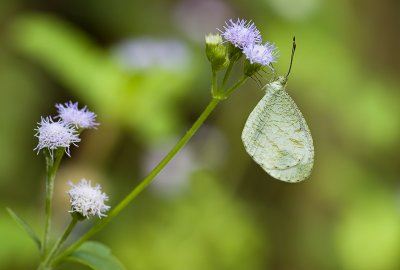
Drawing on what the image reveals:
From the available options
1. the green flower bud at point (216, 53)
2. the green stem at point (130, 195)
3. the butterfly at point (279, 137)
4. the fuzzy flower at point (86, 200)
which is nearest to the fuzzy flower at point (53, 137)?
the fuzzy flower at point (86, 200)

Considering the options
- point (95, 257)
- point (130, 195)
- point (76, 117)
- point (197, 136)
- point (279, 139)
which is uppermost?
point (197, 136)

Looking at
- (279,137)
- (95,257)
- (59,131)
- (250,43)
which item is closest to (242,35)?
(250,43)

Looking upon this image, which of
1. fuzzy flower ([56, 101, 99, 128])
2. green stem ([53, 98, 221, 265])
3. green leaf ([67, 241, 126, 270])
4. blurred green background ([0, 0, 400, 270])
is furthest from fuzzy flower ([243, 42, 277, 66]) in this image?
blurred green background ([0, 0, 400, 270])

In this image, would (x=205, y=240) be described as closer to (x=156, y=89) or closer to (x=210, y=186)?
(x=210, y=186)

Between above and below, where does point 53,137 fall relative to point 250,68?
below

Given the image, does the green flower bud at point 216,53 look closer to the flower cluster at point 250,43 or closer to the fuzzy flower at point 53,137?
the flower cluster at point 250,43

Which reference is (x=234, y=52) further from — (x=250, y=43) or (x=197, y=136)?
(x=197, y=136)
